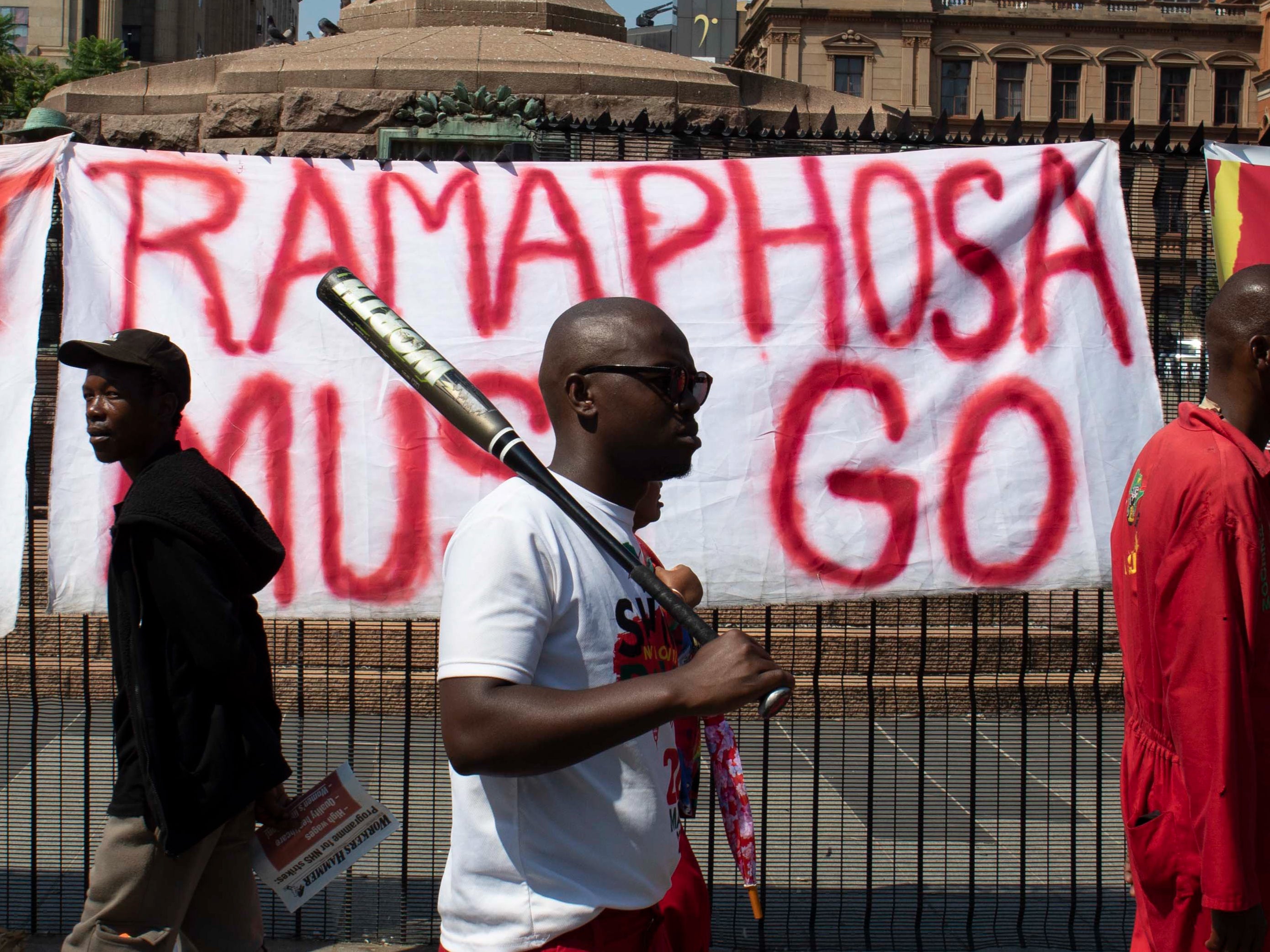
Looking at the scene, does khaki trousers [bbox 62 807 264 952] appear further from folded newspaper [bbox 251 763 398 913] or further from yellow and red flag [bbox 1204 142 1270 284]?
yellow and red flag [bbox 1204 142 1270 284]

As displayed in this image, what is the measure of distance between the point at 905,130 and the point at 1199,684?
102 inches

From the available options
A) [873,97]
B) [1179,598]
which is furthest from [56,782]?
[873,97]

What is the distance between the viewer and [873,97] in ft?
179

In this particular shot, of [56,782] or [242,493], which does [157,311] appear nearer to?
[242,493]

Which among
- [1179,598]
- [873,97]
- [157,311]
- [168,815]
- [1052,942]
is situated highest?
[873,97]

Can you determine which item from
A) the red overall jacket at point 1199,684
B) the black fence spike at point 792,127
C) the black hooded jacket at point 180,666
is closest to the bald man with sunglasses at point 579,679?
the red overall jacket at point 1199,684

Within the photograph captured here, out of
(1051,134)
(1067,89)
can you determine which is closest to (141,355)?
(1051,134)

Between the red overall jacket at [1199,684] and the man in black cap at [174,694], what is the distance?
181 centimetres

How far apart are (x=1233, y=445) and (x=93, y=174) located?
10.3ft

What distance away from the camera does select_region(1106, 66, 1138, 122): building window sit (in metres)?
57.1

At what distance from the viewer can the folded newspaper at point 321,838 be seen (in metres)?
3.08

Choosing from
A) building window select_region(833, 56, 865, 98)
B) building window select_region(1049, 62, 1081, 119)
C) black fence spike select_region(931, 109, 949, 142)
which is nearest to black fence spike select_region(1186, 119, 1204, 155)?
black fence spike select_region(931, 109, 949, 142)

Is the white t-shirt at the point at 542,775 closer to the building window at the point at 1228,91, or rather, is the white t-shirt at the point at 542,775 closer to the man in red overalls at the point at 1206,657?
the man in red overalls at the point at 1206,657

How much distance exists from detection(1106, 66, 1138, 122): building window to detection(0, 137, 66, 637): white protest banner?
59.2 metres
